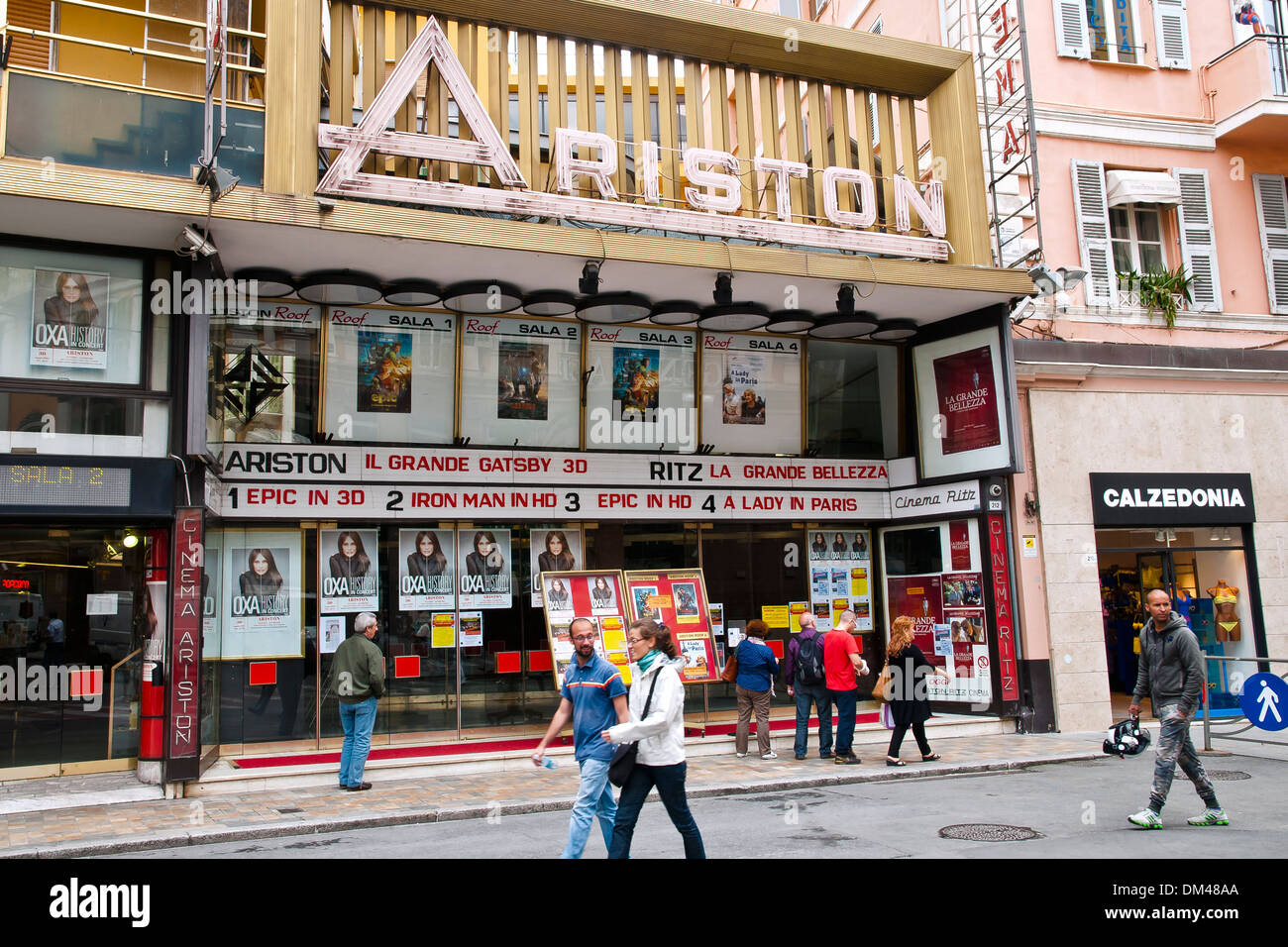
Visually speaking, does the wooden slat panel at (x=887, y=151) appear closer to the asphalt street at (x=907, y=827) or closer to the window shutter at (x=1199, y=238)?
the window shutter at (x=1199, y=238)

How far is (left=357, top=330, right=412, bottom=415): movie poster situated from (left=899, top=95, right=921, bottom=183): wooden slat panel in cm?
753

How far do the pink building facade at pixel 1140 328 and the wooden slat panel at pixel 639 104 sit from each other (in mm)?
5399

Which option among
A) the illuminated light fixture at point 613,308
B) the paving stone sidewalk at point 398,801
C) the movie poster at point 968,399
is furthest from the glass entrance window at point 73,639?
the movie poster at point 968,399

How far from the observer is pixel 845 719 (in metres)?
12.4

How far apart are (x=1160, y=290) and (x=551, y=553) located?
10.5 meters

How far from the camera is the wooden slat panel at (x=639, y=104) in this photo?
1305cm

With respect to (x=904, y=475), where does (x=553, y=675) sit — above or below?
below

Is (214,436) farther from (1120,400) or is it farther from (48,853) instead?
(1120,400)

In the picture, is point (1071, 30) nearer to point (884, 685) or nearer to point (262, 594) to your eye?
point (884, 685)

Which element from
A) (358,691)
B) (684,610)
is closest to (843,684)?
(684,610)

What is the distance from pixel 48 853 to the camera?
27.4 ft

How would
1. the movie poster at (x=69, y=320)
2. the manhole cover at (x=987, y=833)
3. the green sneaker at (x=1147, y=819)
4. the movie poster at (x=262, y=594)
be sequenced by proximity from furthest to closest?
the movie poster at (x=262, y=594), the movie poster at (x=69, y=320), the green sneaker at (x=1147, y=819), the manhole cover at (x=987, y=833)
